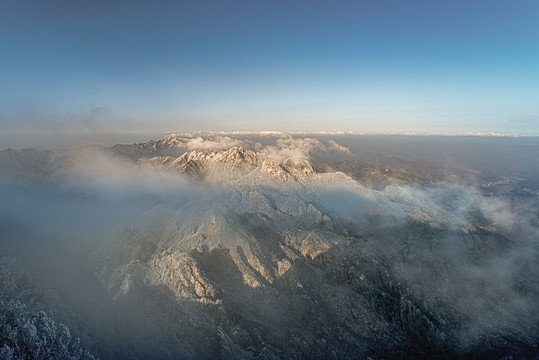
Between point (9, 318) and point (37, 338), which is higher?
point (9, 318)

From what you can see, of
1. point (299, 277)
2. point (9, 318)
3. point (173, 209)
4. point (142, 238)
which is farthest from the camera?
point (173, 209)

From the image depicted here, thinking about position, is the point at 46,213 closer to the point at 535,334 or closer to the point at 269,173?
the point at 269,173

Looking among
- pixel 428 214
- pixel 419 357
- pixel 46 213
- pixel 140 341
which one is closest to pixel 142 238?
pixel 140 341

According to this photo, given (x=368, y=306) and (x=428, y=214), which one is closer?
(x=368, y=306)

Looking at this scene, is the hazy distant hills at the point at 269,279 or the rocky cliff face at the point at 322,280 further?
the rocky cliff face at the point at 322,280

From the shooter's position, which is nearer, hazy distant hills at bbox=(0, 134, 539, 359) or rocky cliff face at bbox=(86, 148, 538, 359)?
hazy distant hills at bbox=(0, 134, 539, 359)

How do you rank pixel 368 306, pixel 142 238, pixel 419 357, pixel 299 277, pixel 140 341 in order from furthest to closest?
pixel 142 238 < pixel 299 277 < pixel 368 306 < pixel 419 357 < pixel 140 341

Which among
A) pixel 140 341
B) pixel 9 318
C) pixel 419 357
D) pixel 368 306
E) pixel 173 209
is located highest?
pixel 9 318
